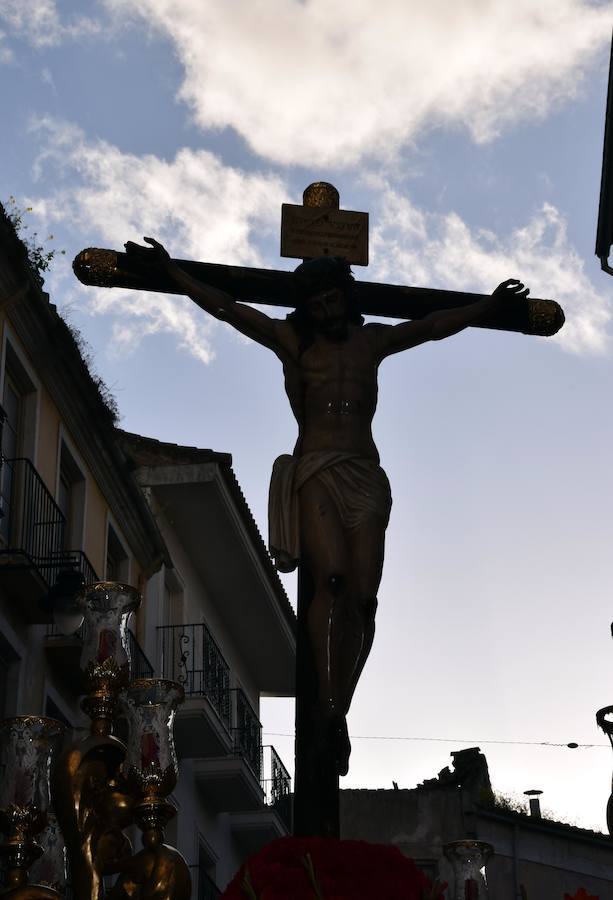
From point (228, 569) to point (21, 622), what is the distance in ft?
23.5

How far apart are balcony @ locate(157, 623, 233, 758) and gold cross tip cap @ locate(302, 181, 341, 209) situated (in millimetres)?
14179

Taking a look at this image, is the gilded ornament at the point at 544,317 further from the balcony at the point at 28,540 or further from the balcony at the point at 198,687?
the balcony at the point at 198,687

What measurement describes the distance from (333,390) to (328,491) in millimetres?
403

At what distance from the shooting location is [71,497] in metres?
19.8

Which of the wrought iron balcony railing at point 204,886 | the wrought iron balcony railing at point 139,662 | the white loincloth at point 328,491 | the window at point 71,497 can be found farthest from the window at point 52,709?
the white loincloth at point 328,491

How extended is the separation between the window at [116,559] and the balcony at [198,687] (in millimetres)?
1224

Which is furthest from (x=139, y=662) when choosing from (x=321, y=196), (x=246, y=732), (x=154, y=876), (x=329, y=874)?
(x=329, y=874)

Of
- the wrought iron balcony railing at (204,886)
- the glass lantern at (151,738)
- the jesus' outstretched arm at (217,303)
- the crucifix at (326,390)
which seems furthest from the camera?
the wrought iron balcony railing at (204,886)

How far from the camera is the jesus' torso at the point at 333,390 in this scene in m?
6.43

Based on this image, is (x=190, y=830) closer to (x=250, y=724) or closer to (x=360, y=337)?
(x=250, y=724)

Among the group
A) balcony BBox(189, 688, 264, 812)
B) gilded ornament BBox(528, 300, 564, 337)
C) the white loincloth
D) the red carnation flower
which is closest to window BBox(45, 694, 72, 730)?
balcony BBox(189, 688, 264, 812)

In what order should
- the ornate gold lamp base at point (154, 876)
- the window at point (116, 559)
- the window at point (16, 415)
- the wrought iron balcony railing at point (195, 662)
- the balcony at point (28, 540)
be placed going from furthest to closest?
1. the wrought iron balcony railing at point (195, 662)
2. the window at point (116, 559)
3. the window at point (16, 415)
4. the balcony at point (28, 540)
5. the ornate gold lamp base at point (154, 876)

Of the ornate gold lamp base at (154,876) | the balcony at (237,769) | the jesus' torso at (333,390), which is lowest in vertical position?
the ornate gold lamp base at (154,876)

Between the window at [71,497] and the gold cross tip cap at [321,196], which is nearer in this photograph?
the gold cross tip cap at [321,196]
